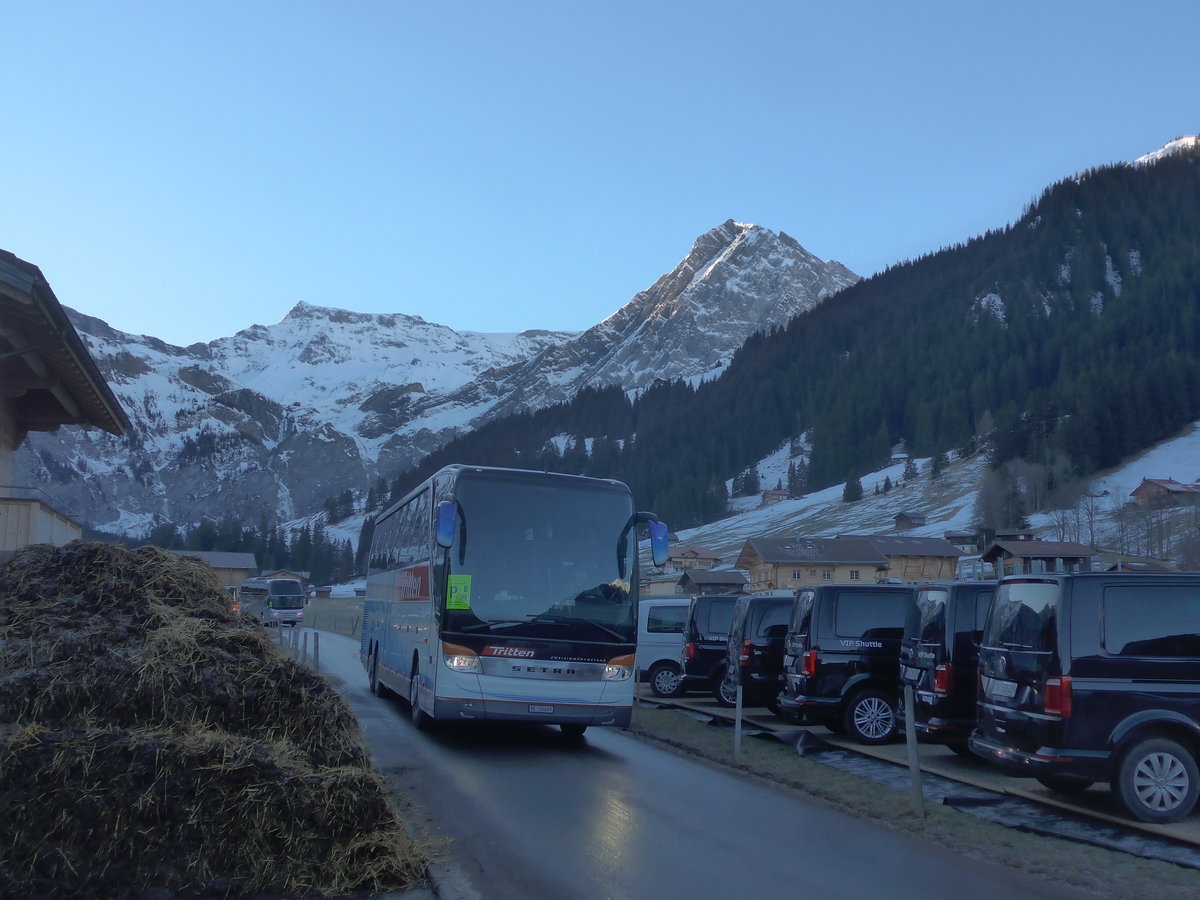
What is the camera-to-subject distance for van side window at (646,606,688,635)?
67.3 feet

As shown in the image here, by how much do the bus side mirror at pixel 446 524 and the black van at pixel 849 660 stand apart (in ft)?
16.7

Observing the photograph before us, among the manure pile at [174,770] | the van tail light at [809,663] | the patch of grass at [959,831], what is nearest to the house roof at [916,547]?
the van tail light at [809,663]

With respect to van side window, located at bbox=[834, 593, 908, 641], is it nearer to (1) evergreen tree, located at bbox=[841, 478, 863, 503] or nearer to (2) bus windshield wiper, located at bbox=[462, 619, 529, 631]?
(2) bus windshield wiper, located at bbox=[462, 619, 529, 631]

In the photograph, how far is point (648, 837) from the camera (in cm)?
744

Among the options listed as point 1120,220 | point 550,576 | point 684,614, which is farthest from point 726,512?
point 550,576

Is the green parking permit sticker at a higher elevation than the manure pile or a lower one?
higher

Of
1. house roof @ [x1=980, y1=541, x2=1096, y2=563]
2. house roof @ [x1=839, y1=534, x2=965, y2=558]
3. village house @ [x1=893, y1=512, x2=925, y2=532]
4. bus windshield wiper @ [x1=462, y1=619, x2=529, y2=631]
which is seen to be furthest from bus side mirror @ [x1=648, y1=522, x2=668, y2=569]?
village house @ [x1=893, y1=512, x2=925, y2=532]

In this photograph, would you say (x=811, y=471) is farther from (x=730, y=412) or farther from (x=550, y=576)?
(x=550, y=576)

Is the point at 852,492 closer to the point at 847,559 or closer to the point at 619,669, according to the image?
the point at 847,559

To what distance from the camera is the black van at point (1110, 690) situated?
8.07m

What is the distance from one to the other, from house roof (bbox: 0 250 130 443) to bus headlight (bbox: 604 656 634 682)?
668 cm

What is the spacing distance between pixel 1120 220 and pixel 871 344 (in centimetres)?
4450

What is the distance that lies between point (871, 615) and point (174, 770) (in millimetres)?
10089

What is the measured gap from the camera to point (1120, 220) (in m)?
160
